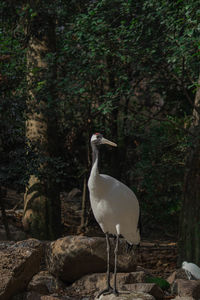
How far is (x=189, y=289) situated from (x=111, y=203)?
77.3 inches

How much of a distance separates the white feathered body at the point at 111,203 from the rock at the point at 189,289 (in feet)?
4.67

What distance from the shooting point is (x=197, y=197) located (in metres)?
9.57

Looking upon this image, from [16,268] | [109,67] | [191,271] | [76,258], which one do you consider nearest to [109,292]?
[76,258]

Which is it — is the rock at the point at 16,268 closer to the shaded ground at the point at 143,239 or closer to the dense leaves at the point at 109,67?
the dense leaves at the point at 109,67

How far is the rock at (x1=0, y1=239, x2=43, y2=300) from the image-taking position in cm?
545

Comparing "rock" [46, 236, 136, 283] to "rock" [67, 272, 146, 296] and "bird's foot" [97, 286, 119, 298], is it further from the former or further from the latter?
"bird's foot" [97, 286, 119, 298]

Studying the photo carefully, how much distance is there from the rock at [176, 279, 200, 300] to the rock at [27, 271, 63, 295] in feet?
5.94

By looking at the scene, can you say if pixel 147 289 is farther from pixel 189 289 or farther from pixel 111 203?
pixel 111 203

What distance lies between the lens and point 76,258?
718cm

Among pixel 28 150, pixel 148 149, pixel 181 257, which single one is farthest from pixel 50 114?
pixel 181 257

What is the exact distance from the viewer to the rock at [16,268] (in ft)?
17.9

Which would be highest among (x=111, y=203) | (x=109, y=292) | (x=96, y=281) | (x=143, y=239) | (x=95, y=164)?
(x=95, y=164)

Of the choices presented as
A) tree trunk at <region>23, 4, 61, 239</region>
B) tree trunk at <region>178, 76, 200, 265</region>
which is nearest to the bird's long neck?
tree trunk at <region>178, 76, 200, 265</region>

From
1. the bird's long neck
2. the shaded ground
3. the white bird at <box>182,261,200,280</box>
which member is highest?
the bird's long neck
